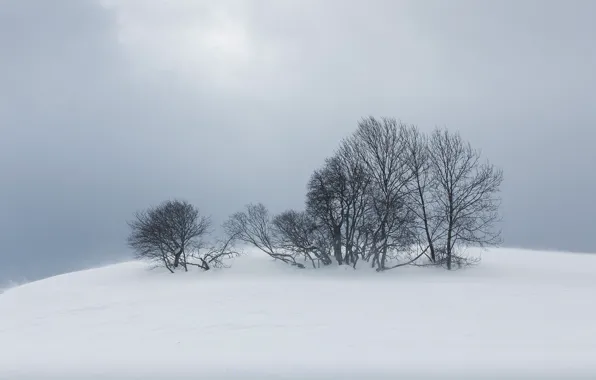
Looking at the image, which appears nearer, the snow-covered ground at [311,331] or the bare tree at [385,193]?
the snow-covered ground at [311,331]

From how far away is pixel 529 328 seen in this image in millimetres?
9961

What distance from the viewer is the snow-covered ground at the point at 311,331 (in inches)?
304

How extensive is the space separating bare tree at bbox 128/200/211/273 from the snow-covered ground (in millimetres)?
8751

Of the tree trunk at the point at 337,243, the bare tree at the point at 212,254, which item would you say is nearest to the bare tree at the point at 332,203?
the tree trunk at the point at 337,243

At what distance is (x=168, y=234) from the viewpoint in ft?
90.5

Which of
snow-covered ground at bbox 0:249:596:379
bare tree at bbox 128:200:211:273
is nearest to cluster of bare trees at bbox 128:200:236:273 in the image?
bare tree at bbox 128:200:211:273

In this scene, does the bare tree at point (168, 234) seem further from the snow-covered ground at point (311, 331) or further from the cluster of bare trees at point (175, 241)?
the snow-covered ground at point (311, 331)

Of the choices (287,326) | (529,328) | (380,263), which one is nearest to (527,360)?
(529,328)

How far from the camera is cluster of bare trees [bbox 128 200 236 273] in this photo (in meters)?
27.5

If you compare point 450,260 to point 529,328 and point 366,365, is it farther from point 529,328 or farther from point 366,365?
point 366,365

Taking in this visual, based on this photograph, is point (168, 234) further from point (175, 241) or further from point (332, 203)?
point (332, 203)

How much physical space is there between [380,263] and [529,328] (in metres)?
14.6

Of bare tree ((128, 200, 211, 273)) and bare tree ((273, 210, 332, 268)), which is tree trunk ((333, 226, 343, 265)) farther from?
bare tree ((128, 200, 211, 273))

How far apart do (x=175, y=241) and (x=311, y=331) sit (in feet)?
64.8
